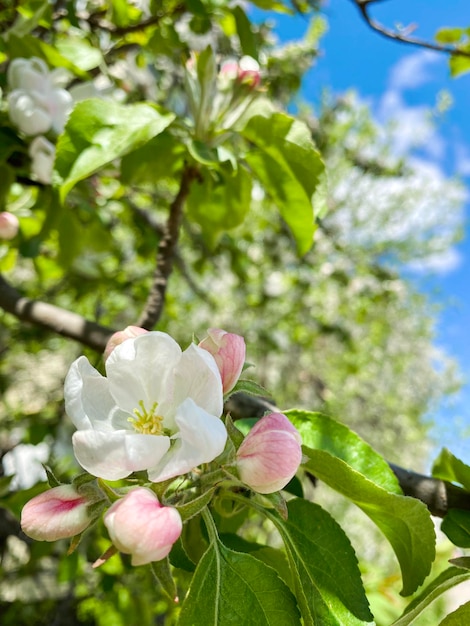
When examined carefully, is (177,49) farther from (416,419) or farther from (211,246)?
(416,419)

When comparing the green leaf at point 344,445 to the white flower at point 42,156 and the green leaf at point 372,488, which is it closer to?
the green leaf at point 372,488

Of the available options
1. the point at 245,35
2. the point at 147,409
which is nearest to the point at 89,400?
the point at 147,409

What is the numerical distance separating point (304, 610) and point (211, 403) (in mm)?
186

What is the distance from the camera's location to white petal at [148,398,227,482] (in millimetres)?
463

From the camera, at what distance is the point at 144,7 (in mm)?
1538

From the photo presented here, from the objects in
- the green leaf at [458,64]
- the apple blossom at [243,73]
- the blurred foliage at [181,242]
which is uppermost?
the green leaf at [458,64]

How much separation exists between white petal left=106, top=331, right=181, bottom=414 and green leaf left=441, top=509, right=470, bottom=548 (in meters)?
0.34

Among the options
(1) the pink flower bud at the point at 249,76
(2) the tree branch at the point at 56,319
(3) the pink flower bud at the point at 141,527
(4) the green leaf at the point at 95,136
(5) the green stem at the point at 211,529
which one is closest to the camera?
(3) the pink flower bud at the point at 141,527

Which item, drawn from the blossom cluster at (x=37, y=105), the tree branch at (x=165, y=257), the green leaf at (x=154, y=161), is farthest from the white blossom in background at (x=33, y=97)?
the tree branch at (x=165, y=257)

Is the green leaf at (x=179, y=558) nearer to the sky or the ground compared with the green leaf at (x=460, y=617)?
nearer to the ground

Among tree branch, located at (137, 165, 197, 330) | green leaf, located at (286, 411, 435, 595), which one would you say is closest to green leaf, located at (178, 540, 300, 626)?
green leaf, located at (286, 411, 435, 595)

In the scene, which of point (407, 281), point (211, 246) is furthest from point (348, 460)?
point (407, 281)

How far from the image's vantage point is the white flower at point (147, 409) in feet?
1.53

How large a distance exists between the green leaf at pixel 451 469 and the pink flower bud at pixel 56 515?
0.39 meters
